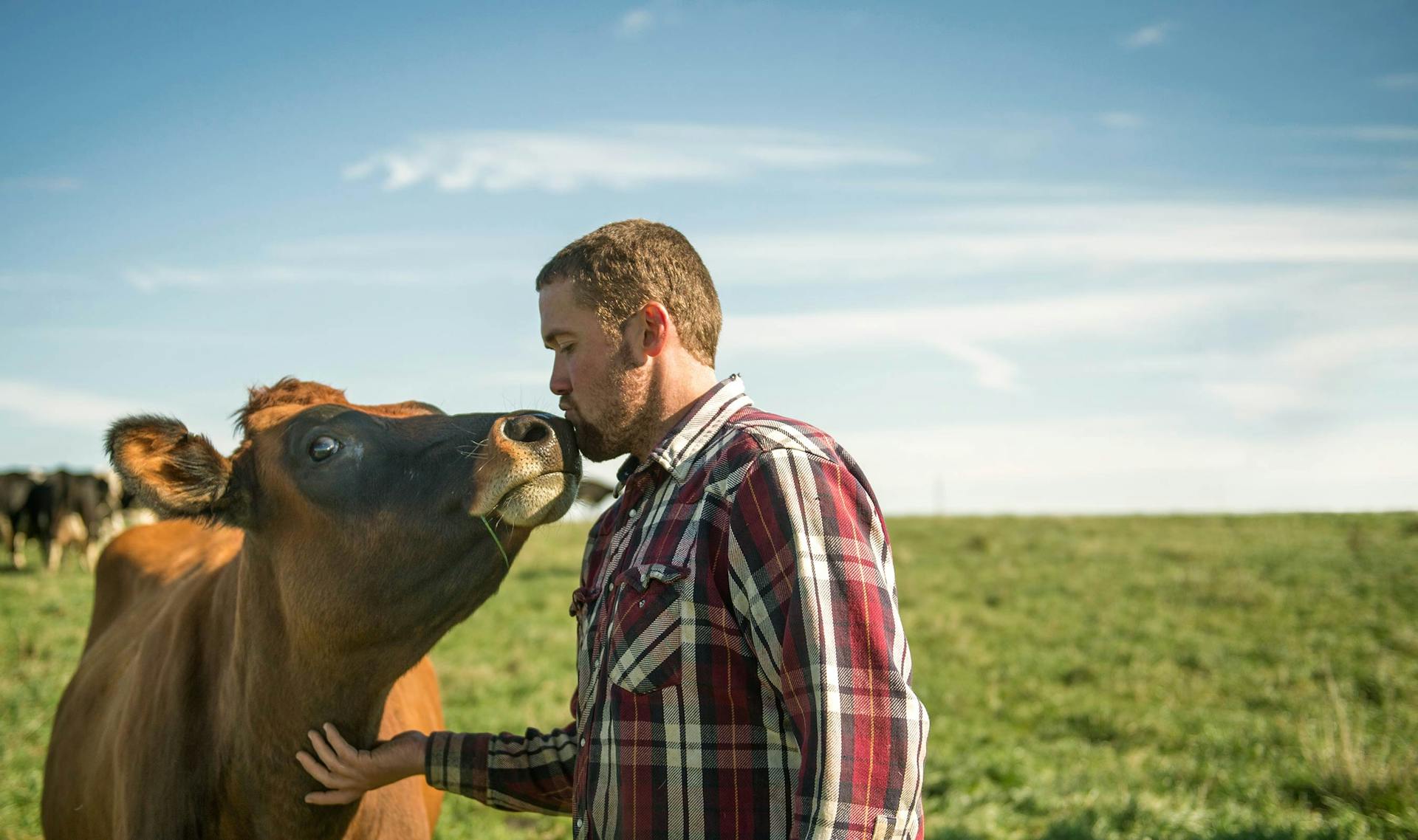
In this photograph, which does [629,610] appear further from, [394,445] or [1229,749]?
[1229,749]

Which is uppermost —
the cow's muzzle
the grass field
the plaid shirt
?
the cow's muzzle

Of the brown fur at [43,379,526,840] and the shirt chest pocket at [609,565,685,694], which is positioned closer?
the shirt chest pocket at [609,565,685,694]

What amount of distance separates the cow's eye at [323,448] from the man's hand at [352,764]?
81 centimetres

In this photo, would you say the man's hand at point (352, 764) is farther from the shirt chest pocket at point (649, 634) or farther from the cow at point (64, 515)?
the cow at point (64, 515)

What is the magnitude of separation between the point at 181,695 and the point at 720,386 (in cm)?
221

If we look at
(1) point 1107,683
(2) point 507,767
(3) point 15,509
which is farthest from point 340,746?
(3) point 15,509

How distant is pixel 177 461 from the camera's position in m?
3.10

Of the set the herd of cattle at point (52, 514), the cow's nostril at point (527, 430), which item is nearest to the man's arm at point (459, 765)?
the cow's nostril at point (527, 430)

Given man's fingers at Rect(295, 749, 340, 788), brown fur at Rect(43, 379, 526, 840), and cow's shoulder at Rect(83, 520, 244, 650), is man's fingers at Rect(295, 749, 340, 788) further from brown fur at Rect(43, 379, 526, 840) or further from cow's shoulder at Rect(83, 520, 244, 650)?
cow's shoulder at Rect(83, 520, 244, 650)

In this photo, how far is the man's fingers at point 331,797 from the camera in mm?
3098

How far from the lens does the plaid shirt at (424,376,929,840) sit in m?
1.92

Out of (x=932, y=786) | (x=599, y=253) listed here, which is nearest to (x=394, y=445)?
(x=599, y=253)

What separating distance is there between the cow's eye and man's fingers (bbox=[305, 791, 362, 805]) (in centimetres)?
102

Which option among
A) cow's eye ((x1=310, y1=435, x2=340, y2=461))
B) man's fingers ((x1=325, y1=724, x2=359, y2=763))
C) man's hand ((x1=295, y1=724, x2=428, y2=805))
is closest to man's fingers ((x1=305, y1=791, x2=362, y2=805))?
man's hand ((x1=295, y1=724, x2=428, y2=805))
